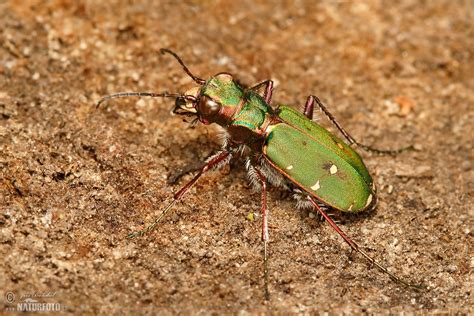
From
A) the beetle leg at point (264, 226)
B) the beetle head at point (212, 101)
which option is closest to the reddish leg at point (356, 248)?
the beetle leg at point (264, 226)

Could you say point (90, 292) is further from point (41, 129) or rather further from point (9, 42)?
point (9, 42)

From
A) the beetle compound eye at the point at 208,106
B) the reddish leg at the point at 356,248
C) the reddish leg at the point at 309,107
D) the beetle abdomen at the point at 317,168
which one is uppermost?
the reddish leg at the point at 309,107

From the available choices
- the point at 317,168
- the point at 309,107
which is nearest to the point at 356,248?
the point at 317,168

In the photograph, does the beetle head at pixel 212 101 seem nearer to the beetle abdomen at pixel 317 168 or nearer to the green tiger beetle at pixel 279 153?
the green tiger beetle at pixel 279 153

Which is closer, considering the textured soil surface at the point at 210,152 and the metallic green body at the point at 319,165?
the textured soil surface at the point at 210,152

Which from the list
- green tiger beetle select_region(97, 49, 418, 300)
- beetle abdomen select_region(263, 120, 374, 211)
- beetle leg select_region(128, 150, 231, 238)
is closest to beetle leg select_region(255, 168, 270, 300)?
green tiger beetle select_region(97, 49, 418, 300)

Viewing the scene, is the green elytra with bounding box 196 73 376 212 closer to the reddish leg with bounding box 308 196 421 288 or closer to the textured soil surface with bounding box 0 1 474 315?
the reddish leg with bounding box 308 196 421 288

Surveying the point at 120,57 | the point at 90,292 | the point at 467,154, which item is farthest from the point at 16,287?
the point at 467,154
